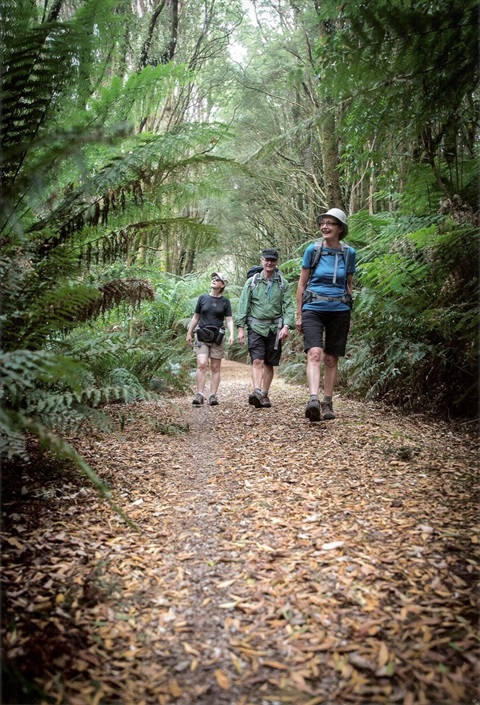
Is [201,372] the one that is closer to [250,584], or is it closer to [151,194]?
[151,194]

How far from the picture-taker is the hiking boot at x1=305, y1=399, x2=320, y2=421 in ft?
12.9

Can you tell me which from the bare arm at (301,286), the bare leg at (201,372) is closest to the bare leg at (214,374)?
the bare leg at (201,372)

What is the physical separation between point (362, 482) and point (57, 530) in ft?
5.68

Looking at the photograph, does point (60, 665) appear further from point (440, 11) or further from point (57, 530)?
point (440, 11)

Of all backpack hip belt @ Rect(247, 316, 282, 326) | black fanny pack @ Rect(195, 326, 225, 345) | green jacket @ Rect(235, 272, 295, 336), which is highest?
green jacket @ Rect(235, 272, 295, 336)

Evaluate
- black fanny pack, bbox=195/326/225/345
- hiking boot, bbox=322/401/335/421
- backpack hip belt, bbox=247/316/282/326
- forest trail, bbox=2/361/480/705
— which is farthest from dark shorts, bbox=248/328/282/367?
forest trail, bbox=2/361/480/705

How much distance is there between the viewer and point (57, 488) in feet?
7.63

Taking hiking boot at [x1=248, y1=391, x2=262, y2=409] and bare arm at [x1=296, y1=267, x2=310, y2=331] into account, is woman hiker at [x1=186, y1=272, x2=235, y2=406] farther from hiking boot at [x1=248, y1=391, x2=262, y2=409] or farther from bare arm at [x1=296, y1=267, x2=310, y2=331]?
bare arm at [x1=296, y1=267, x2=310, y2=331]

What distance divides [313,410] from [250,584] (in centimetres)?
243

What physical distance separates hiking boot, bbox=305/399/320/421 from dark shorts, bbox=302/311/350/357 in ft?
1.93

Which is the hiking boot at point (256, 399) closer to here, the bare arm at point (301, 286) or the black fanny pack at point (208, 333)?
the bare arm at point (301, 286)

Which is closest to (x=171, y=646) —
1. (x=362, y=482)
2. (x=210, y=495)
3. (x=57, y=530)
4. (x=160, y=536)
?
(x=160, y=536)

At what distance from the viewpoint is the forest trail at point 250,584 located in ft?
3.87

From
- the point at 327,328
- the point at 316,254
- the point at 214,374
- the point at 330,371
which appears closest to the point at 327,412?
the point at 330,371
